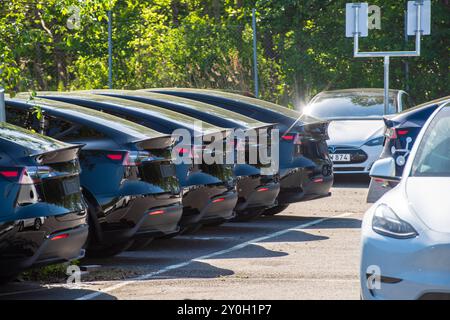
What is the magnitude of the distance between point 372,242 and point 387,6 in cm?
2077

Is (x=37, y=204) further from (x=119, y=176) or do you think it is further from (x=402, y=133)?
(x=402, y=133)

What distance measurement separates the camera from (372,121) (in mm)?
18812

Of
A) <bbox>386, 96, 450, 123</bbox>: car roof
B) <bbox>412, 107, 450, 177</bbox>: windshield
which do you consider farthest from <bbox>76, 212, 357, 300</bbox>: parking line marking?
<bbox>412, 107, 450, 177</bbox>: windshield

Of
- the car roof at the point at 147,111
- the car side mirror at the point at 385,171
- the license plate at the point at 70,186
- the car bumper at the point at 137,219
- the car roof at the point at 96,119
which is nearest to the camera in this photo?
the car side mirror at the point at 385,171

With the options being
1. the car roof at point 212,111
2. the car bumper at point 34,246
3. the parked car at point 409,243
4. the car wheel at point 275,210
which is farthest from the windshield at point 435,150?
the car wheel at point 275,210

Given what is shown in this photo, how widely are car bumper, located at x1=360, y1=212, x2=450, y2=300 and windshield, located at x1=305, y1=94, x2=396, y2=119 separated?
40.8 feet

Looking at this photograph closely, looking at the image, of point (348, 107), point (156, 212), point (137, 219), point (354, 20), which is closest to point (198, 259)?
point (156, 212)

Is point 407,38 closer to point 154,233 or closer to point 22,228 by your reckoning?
point 154,233

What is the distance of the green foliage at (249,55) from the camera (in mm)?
24953

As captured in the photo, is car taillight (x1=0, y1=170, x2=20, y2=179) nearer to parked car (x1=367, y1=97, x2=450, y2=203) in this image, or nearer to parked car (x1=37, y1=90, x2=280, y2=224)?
parked car (x1=37, y1=90, x2=280, y2=224)

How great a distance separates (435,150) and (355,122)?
11.1 meters

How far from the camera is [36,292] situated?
880 centimetres

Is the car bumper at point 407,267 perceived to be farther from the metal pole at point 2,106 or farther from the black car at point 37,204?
the metal pole at point 2,106

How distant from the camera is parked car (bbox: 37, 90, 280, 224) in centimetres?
1133
